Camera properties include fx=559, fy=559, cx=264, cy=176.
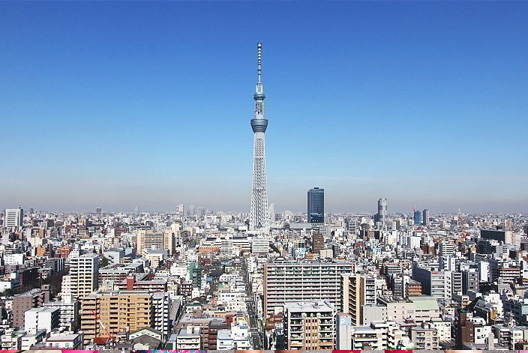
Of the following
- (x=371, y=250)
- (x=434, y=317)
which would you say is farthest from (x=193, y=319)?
(x=371, y=250)

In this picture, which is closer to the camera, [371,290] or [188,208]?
[371,290]

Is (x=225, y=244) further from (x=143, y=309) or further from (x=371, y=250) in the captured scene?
(x=143, y=309)

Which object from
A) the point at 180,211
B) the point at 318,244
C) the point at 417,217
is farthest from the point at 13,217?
the point at 417,217

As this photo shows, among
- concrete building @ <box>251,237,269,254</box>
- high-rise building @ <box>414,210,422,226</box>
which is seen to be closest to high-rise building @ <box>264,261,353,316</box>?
concrete building @ <box>251,237,269,254</box>

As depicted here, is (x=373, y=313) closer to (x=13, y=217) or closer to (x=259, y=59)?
(x=259, y=59)

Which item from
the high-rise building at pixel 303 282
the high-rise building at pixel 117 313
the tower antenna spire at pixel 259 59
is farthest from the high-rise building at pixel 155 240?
the high-rise building at pixel 117 313

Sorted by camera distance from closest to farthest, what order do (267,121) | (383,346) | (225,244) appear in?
(383,346) → (225,244) → (267,121)
